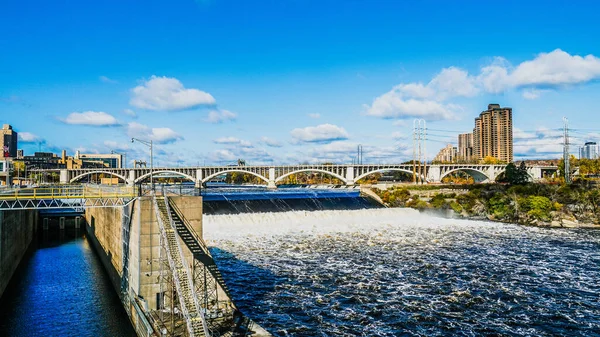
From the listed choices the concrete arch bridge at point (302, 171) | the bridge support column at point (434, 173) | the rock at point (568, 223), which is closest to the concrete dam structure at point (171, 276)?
the rock at point (568, 223)

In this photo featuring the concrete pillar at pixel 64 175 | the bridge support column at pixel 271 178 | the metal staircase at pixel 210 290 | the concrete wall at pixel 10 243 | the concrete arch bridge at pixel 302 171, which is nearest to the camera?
the metal staircase at pixel 210 290

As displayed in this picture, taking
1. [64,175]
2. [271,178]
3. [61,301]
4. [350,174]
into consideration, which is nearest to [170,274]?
[61,301]

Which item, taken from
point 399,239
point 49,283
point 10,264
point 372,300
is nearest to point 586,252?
point 399,239

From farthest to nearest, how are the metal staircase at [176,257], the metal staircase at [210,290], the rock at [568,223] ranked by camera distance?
the rock at [568,223] < the metal staircase at [210,290] < the metal staircase at [176,257]

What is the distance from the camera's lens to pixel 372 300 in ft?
92.8

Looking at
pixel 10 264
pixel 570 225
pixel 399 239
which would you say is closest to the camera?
pixel 10 264

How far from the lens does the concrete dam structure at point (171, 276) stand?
20719mm

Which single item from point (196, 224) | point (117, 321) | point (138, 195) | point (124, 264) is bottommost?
point (117, 321)

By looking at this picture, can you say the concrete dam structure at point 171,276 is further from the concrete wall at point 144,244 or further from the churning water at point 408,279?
the churning water at point 408,279

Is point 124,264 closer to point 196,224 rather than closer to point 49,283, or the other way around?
point 196,224

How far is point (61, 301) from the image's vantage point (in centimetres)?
2894

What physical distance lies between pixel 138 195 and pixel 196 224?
Answer: 3.84 metres

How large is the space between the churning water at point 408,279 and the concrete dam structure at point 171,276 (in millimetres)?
3427

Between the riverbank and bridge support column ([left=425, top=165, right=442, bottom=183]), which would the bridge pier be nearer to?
bridge support column ([left=425, top=165, right=442, bottom=183])
